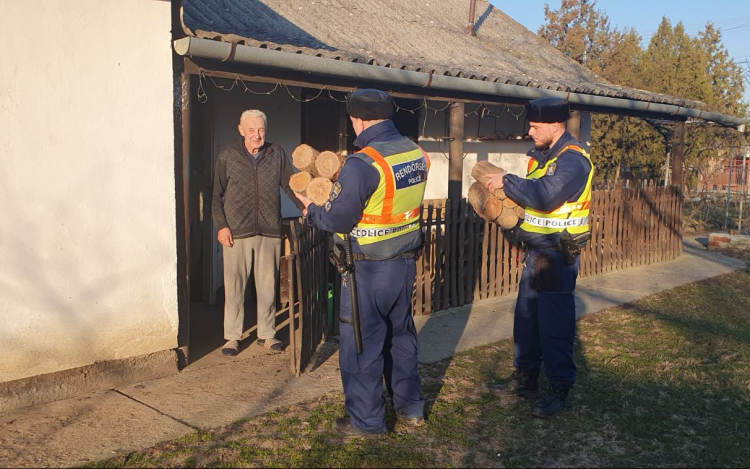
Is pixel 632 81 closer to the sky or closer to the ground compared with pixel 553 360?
closer to the sky

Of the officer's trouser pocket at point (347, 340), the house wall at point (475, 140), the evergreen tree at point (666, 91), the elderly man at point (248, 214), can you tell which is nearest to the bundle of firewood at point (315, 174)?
the elderly man at point (248, 214)

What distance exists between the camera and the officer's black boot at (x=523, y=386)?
446cm

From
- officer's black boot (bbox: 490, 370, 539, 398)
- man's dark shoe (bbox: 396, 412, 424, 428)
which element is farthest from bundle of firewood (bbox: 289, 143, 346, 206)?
officer's black boot (bbox: 490, 370, 539, 398)

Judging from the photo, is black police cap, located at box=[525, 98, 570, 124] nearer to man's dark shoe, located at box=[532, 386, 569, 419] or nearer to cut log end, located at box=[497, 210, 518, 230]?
cut log end, located at box=[497, 210, 518, 230]

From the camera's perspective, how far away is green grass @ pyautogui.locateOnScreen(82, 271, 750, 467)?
3596mm

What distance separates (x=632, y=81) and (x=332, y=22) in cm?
1656

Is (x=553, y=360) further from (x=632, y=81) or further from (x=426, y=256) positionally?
(x=632, y=81)

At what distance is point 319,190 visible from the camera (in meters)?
4.30

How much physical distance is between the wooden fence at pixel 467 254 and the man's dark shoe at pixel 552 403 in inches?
61.7

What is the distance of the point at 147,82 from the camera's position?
4512 millimetres

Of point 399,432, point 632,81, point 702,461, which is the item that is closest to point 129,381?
point 399,432

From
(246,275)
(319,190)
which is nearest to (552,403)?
(319,190)

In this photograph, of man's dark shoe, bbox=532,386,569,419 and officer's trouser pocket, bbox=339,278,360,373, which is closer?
officer's trouser pocket, bbox=339,278,360,373

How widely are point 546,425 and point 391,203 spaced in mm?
1608
